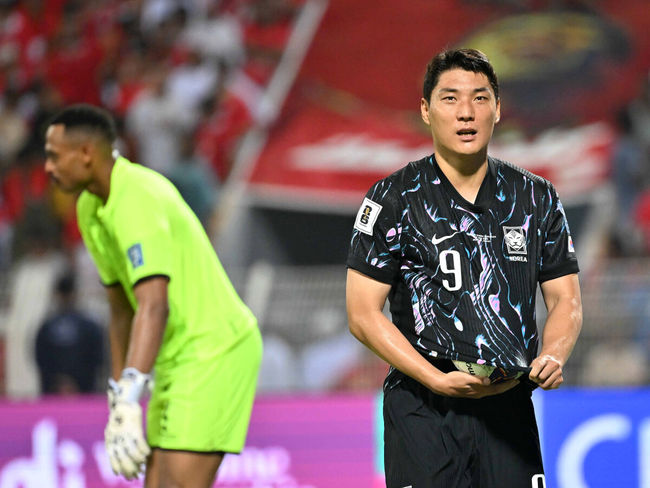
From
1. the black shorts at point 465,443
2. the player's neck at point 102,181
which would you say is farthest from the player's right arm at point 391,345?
the player's neck at point 102,181

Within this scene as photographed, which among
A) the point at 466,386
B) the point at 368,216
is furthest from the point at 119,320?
the point at 466,386

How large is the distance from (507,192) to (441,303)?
1.30ft

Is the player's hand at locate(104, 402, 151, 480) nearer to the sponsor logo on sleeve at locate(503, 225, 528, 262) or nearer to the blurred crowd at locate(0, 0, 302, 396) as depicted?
the sponsor logo on sleeve at locate(503, 225, 528, 262)

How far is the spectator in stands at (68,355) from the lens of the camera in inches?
317

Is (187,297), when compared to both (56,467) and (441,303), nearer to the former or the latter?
(441,303)

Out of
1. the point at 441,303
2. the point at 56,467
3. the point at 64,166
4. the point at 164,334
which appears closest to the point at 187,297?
the point at 164,334

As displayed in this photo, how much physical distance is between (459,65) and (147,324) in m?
Result: 1.40

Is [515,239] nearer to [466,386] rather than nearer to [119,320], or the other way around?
[466,386]

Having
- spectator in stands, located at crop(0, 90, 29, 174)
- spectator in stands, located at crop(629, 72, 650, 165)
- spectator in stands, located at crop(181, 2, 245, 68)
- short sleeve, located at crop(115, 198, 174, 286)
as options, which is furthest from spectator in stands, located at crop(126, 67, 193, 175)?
short sleeve, located at crop(115, 198, 174, 286)

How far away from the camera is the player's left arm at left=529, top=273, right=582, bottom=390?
2.77 m

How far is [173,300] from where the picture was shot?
13.0ft

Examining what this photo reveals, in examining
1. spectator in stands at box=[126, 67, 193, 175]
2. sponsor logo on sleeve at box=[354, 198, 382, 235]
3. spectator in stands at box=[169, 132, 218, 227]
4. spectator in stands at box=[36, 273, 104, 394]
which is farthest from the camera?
spectator in stands at box=[126, 67, 193, 175]

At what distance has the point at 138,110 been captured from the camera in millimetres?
10547

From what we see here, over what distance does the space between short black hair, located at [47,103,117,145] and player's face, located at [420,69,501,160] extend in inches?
59.6
